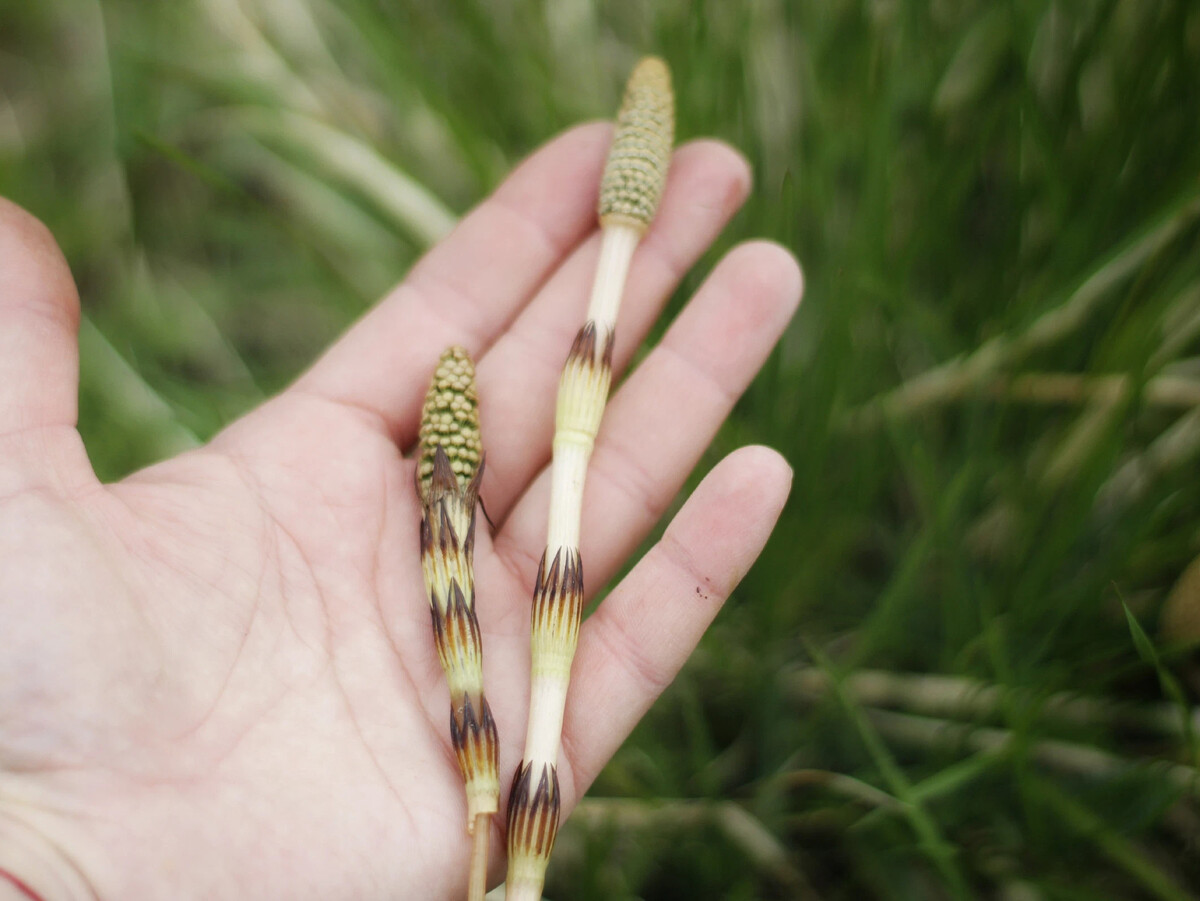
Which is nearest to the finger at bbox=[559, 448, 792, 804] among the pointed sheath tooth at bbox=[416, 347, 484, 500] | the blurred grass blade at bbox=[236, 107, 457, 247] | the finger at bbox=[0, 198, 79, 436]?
the pointed sheath tooth at bbox=[416, 347, 484, 500]

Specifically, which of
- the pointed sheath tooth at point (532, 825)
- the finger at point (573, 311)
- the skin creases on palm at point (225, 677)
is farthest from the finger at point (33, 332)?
the pointed sheath tooth at point (532, 825)

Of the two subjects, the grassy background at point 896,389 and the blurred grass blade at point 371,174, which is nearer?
the grassy background at point 896,389

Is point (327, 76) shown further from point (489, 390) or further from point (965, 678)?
point (965, 678)

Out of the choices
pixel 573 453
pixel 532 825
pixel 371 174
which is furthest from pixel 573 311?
pixel 532 825

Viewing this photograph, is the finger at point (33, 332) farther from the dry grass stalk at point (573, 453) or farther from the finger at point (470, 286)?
the dry grass stalk at point (573, 453)

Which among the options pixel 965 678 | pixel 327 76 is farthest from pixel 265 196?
pixel 965 678

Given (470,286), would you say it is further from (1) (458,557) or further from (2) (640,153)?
(1) (458,557)

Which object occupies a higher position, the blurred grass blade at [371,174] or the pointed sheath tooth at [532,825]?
the blurred grass blade at [371,174]
